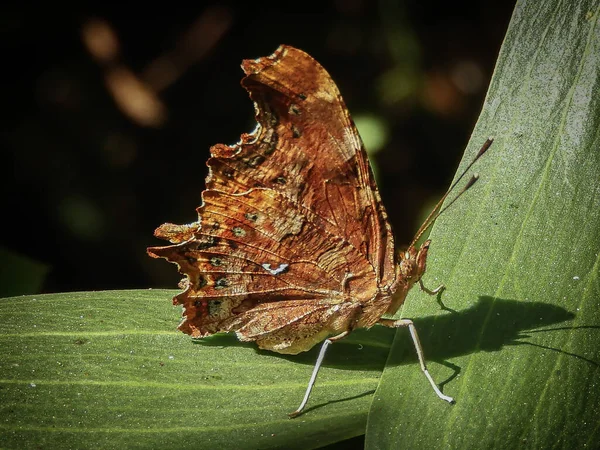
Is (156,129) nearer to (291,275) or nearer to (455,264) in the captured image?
(291,275)

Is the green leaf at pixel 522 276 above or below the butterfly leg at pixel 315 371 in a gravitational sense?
above

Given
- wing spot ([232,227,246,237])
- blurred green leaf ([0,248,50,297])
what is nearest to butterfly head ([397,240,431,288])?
wing spot ([232,227,246,237])

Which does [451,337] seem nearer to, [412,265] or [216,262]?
[412,265]

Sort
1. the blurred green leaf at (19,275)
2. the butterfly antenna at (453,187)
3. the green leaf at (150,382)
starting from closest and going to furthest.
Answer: the green leaf at (150,382)
the butterfly antenna at (453,187)
the blurred green leaf at (19,275)

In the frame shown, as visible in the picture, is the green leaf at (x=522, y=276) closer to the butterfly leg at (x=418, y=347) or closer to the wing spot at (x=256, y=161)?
the butterfly leg at (x=418, y=347)

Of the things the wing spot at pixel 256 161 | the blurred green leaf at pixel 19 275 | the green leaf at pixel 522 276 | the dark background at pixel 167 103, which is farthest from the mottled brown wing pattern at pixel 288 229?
the dark background at pixel 167 103

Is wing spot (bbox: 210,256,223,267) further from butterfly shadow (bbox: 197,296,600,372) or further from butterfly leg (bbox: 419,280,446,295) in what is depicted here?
butterfly leg (bbox: 419,280,446,295)

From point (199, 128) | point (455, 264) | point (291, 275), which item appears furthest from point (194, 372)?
point (199, 128)
